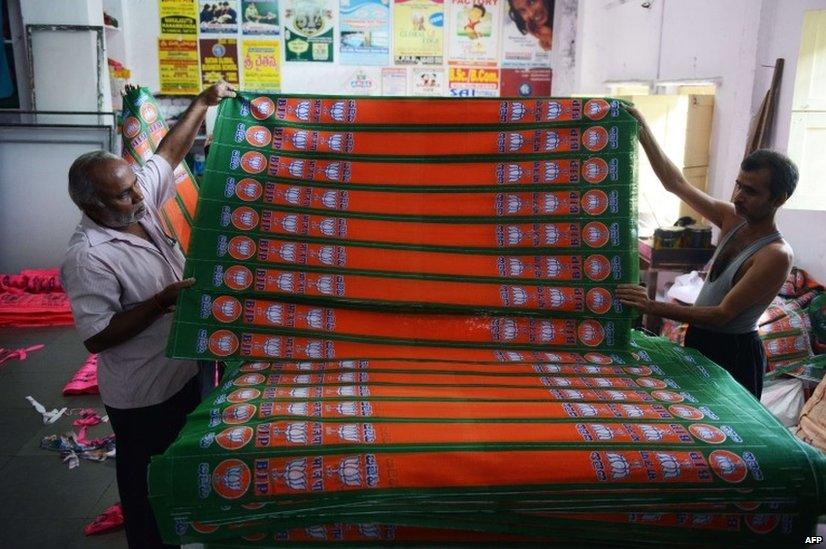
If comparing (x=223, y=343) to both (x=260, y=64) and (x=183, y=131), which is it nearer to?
(x=183, y=131)

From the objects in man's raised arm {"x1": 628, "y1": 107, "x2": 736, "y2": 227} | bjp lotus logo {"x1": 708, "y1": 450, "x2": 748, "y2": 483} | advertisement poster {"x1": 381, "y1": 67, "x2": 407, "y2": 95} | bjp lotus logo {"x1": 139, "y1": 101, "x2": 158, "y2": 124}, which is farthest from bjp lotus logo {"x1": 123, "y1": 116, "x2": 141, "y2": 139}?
advertisement poster {"x1": 381, "y1": 67, "x2": 407, "y2": 95}

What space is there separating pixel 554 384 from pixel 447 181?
2.55ft

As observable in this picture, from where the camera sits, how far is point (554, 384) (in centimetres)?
189

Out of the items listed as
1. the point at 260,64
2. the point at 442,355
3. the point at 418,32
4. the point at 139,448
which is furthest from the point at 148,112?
the point at 418,32

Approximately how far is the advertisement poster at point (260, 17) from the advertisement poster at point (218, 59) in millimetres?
224

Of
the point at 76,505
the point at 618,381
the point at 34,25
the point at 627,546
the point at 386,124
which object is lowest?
the point at 76,505

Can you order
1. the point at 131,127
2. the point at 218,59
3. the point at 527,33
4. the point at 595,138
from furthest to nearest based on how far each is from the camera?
the point at 527,33
the point at 218,59
the point at 131,127
the point at 595,138

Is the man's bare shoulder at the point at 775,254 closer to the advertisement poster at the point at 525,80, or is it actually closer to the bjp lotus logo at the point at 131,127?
the bjp lotus logo at the point at 131,127

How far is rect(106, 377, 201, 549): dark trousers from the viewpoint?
2117 millimetres

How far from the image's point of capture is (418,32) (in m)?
7.21

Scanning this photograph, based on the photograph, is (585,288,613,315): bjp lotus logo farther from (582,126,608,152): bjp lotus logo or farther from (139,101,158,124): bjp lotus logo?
(139,101,158,124): bjp lotus logo

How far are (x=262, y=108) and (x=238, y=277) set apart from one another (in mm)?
636

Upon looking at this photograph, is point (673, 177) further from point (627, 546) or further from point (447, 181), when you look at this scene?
point (627, 546)

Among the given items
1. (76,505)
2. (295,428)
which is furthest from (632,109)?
(76,505)
